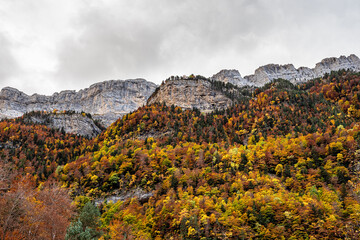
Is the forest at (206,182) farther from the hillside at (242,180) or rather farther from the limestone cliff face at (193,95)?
the limestone cliff face at (193,95)

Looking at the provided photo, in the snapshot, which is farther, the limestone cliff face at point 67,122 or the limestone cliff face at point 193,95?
the limestone cliff face at point 193,95

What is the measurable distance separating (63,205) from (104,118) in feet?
489

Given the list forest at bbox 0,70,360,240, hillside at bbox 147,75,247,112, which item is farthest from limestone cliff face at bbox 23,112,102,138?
hillside at bbox 147,75,247,112

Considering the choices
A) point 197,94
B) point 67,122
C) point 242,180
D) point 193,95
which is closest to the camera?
point 242,180

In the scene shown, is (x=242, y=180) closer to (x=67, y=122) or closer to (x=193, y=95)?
(x=193, y=95)

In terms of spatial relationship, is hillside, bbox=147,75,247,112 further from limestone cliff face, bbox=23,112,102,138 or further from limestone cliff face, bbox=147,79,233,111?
limestone cliff face, bbox=23,112,102,138

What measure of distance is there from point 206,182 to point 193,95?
9672 cm

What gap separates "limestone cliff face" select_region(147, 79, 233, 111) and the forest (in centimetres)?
4284

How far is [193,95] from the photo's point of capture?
459 feet

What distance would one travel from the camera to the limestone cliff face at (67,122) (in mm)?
132000

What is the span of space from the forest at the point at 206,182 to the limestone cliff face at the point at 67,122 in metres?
40.5

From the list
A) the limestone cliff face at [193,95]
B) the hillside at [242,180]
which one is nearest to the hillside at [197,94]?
the limestone cliff face at [193,95]

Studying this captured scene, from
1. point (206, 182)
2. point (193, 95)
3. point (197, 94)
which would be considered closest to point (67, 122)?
point (193, 95)

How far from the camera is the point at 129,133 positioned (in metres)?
91.2
